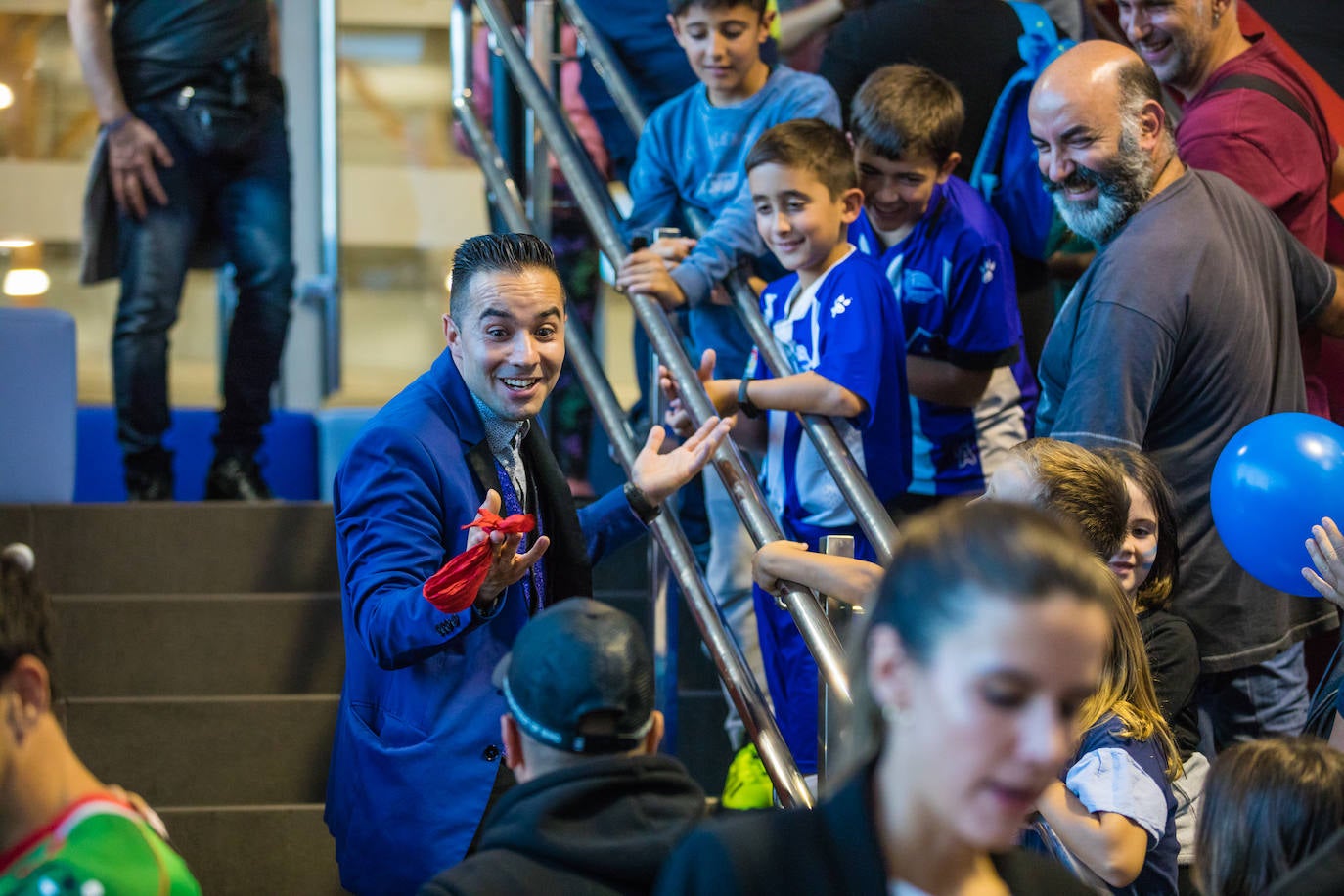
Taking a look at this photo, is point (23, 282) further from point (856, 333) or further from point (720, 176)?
point (856, 333)

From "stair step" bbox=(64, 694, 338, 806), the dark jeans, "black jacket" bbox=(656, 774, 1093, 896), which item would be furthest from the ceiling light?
"black jacket" bbox=(656, 774, 1093, 896)

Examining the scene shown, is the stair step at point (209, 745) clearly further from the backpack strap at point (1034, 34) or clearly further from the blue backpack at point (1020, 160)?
the backpack strap at point (1034, 34)

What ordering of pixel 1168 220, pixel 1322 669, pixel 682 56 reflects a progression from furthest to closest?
pixel 682 56 < pixel 1322 669 < pixel 1168 220

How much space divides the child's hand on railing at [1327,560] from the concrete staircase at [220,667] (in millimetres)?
1603

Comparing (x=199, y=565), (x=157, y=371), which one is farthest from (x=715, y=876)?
(x=157, y=371)

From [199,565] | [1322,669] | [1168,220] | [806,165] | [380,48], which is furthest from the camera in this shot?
[380,48]

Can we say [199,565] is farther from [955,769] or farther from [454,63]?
[955,769]

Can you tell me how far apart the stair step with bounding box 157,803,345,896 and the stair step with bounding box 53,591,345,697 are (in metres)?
0.53

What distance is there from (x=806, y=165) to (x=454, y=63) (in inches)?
59.2

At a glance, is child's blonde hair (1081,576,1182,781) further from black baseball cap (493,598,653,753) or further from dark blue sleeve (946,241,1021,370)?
dark blue sleeve (946,241,1021,370)

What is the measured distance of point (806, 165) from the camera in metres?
3.18

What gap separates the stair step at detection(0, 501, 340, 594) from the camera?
157 inches

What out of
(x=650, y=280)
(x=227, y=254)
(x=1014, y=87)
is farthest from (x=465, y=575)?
(x=227, y=254)

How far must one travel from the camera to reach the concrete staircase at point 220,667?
3.23m
